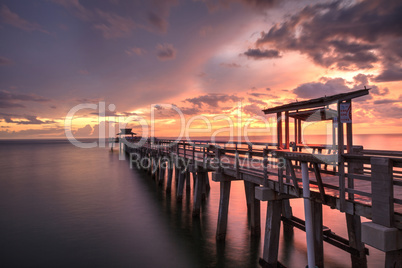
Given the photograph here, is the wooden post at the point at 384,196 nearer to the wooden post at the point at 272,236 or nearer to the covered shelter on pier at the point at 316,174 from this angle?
the covered shelter on pier at the point at 316,174

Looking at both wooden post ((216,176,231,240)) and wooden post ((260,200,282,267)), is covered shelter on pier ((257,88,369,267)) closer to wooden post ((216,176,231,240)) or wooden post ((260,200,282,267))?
wooden post ((260,200,282,267))

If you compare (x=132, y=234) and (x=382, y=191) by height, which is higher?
(x=382, y=191)

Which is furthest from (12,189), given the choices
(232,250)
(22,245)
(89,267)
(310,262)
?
(310,262)

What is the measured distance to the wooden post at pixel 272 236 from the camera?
7027 mm

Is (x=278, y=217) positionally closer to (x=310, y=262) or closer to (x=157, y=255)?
(x=310, y=262)

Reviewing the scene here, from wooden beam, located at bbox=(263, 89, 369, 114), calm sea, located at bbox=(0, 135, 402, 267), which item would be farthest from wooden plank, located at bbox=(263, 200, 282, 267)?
wooden beam, located at bbox=(263, 89, 369, 114)

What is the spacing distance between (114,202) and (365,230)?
56.8ft

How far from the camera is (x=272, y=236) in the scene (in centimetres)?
705

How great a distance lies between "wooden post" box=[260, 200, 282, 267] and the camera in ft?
23.1

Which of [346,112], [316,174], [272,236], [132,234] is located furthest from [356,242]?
[132,234]

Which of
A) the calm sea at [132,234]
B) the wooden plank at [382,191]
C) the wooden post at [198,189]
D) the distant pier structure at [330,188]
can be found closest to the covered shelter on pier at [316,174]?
Answer: the distant pier structure at [330,188]

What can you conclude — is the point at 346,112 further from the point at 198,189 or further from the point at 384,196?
the point at 198,189

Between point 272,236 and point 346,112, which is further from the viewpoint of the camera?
point 272,236

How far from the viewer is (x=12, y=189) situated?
947 inches
